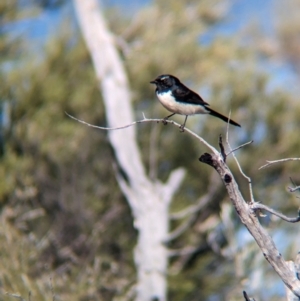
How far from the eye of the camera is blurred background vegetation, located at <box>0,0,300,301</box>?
1277 cm

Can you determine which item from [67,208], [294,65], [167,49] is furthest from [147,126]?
[294,65]

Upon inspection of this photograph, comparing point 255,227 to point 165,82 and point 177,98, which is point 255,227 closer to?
point 177,98

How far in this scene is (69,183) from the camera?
45.0ft

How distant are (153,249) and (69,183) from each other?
2.70 m

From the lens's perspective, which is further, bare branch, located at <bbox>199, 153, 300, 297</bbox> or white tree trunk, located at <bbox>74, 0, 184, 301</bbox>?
white tree trunk, located at <bbox>74, 0, 184, 301</bbox>

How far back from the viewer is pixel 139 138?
51.0 ft

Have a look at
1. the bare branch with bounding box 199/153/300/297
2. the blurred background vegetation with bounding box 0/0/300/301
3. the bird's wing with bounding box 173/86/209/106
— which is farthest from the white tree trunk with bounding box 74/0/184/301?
the bare branch with bounding box 199/153/300/297

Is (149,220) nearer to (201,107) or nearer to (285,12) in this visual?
(201,107)

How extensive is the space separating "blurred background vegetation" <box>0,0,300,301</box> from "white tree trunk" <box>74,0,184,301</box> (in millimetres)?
358

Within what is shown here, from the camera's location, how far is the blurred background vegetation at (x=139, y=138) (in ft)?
41.9

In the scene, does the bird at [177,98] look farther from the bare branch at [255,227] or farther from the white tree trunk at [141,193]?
the white tree trunk at [141,193]

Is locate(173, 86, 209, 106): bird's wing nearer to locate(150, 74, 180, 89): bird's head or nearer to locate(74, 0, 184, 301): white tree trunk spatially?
locate(150, 74, 180, 89): bird's head

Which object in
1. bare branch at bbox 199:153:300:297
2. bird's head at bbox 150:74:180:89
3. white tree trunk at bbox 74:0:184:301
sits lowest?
bare branch at bbox 199:153:300:297

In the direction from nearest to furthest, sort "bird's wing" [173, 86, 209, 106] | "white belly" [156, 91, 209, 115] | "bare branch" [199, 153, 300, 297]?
"bare branch" [199, 153, 300, 297] < "white belly" [156, 91, 209, 115] < "bird's wing" [173, 86, 209, 106]
